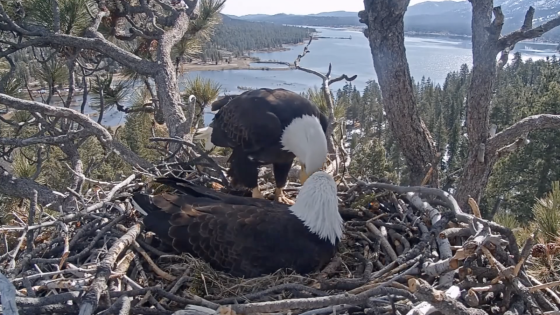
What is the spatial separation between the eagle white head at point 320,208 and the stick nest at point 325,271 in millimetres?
214

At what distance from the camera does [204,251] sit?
241 centimetres

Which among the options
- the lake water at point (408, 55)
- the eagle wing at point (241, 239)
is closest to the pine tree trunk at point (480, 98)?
the eagle wing at point (241, 239)

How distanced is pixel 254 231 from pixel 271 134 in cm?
92

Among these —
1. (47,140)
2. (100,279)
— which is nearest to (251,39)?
(47,140)

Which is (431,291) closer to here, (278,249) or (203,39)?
(278,249)

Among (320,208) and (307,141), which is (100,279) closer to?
(320,208)

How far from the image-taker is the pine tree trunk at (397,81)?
10.3ft

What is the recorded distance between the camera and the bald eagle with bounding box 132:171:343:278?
2.37 m

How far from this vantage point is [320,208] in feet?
8.08

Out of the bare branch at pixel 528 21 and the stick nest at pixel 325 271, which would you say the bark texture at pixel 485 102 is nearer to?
the bare branch at pixel 528 21

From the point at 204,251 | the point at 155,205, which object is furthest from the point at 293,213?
the point at 155,205

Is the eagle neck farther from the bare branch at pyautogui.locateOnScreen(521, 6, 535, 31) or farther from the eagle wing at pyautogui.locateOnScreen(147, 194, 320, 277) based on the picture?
the bare branch at pyautogui.locateOnScreen(521, 6, 535, 31)

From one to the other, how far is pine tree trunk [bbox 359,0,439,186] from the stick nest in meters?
0.60

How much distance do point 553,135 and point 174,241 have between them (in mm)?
16260
